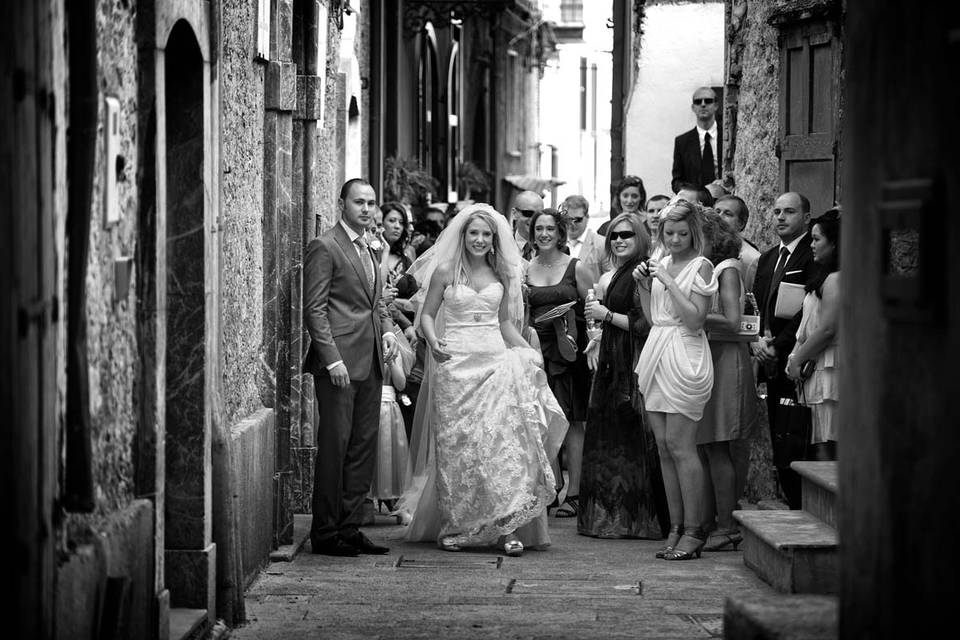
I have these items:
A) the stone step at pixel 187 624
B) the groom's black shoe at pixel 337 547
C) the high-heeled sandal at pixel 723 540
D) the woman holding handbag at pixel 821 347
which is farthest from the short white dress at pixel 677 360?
the stone step at pixel 187 624

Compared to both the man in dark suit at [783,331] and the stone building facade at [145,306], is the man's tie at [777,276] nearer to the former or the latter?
the man in dark suit at [783,331]

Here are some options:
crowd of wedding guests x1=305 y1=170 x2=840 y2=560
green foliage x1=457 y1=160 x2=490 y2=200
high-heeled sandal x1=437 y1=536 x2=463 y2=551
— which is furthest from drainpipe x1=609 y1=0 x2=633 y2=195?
high-heeled sandal x1=437 y1=536 x2=463 y2=551

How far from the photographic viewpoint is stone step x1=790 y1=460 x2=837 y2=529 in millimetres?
8539

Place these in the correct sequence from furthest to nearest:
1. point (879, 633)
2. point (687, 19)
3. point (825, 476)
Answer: point (687, 19)
point (825, 476)
point (879, 633)

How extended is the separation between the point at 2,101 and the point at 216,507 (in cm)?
362

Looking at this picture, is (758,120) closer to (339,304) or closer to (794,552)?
(339,304)

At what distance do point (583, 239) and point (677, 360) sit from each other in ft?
15.0

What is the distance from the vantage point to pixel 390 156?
22609mm

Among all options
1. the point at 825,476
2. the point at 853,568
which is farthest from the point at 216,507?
the point at 853,568

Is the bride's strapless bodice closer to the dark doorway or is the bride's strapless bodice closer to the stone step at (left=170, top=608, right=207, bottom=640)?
the dark doorway

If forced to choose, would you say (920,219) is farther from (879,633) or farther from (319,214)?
(319,214)

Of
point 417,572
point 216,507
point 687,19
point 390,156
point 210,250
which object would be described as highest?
point 687,19

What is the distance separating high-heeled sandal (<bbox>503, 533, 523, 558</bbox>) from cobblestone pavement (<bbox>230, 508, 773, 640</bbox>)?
0.08 m

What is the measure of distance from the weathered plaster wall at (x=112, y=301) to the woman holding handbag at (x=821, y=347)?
14.5 feet
